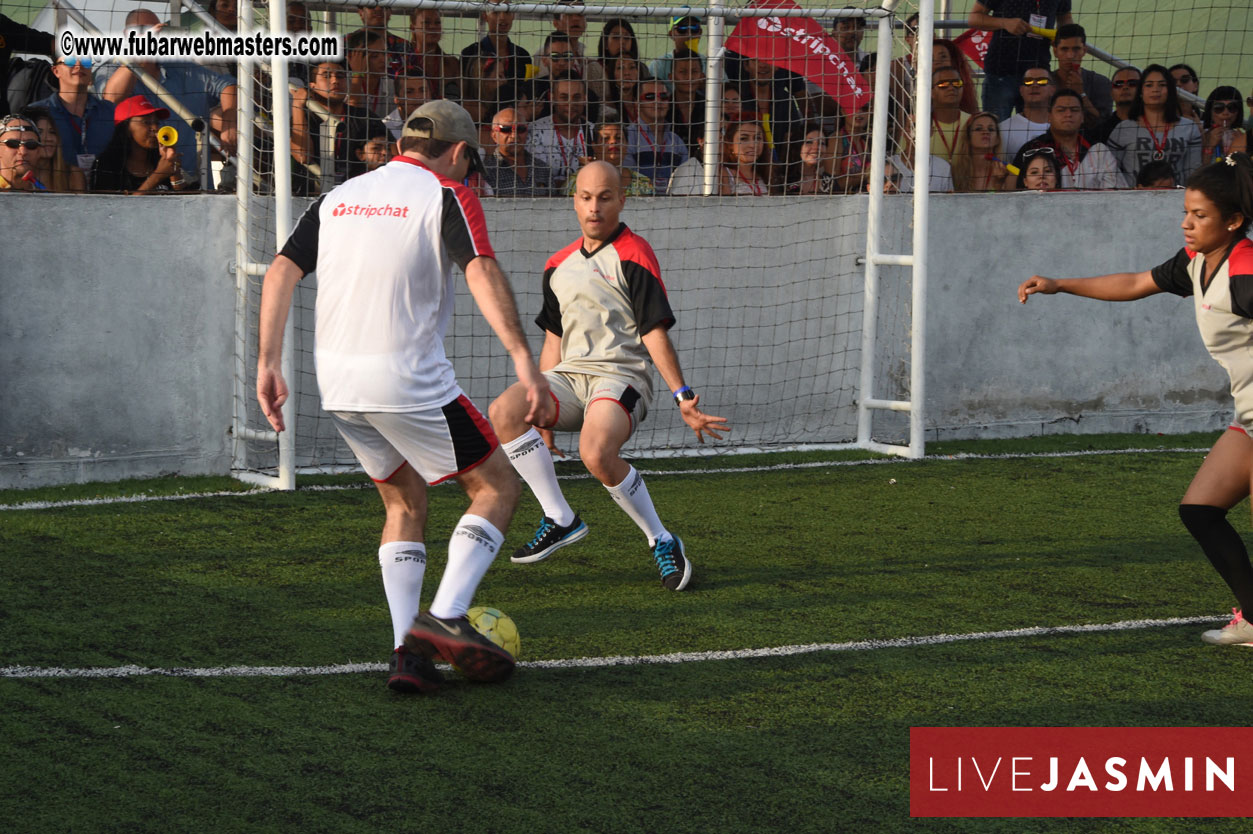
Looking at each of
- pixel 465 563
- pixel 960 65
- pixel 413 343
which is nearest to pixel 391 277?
pixel 413 343

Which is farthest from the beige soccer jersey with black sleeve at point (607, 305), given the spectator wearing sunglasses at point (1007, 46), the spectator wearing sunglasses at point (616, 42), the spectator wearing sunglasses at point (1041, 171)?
the spectator wearing sunglasses at point (1007, 46)

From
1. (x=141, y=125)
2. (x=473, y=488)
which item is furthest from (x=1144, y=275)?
(x=141, y=125)

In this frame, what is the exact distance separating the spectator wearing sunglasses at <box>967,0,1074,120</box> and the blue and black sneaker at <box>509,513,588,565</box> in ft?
20.7

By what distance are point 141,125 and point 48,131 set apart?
1.83 feet

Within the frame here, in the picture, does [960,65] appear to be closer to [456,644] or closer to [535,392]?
[535,392]

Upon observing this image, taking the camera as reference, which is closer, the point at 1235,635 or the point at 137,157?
the point at 1235,635

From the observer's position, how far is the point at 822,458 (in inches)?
378

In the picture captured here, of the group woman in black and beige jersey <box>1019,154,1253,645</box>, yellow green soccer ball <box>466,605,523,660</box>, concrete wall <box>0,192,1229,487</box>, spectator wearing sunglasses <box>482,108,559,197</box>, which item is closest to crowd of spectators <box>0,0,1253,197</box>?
spectator wearing sunglasses <box>482,108,559,197</box>

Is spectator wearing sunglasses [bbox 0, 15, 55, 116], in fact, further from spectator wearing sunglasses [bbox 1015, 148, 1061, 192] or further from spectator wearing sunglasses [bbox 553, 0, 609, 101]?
spectator wearing sunglasses [bbox 1015, 148, 1061, 192]

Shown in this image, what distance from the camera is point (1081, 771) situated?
158 inches

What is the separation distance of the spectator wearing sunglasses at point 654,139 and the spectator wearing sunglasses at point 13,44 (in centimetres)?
377

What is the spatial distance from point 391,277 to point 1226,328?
117 inches

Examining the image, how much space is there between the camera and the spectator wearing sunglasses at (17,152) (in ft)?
26.6

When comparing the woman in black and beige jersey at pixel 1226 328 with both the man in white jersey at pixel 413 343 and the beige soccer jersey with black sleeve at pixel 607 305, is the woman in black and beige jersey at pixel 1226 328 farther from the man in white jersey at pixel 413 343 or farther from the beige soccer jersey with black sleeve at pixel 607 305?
the man in white jersey at pixel 413 343
